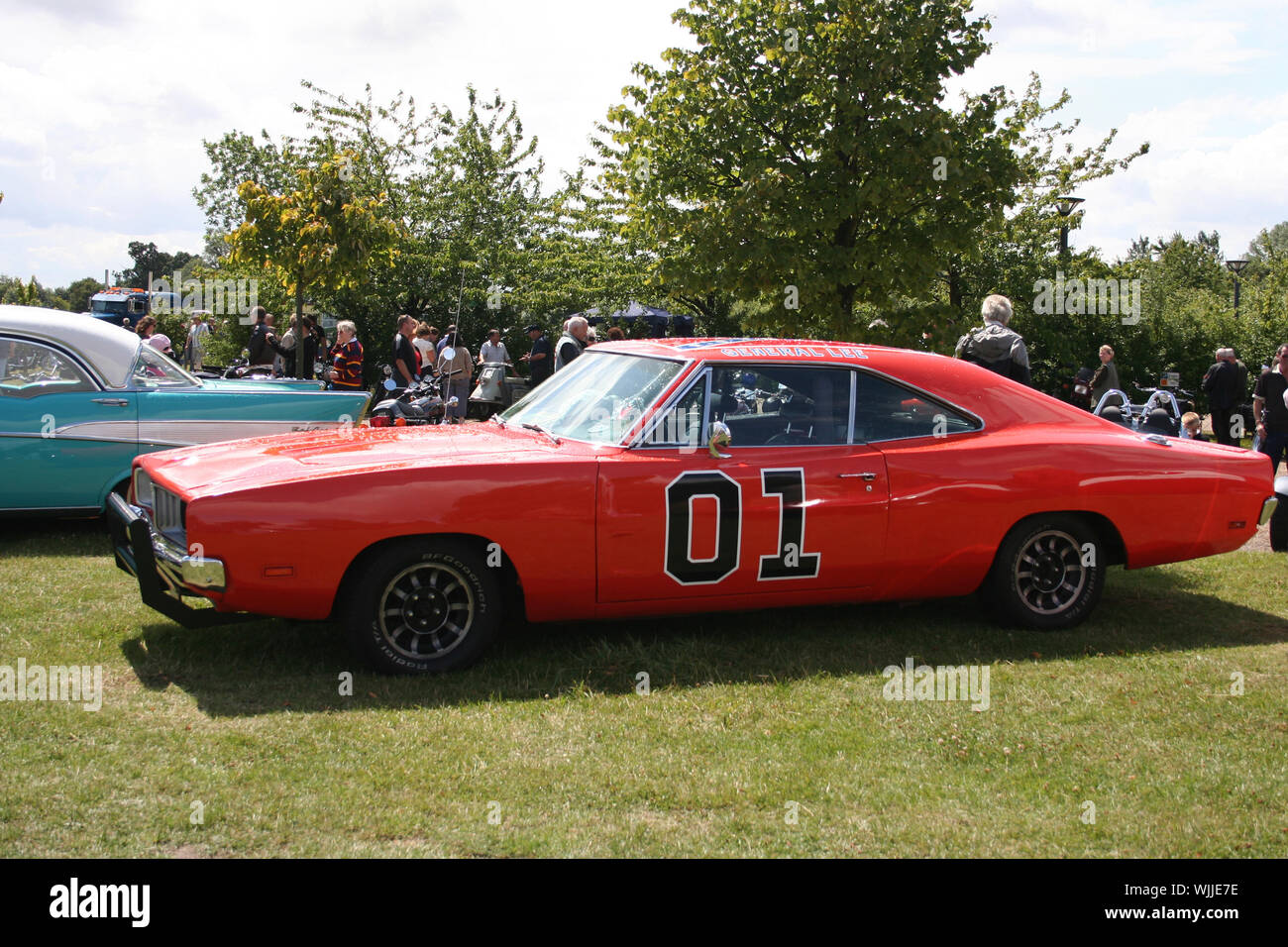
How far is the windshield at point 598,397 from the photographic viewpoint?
5.42m

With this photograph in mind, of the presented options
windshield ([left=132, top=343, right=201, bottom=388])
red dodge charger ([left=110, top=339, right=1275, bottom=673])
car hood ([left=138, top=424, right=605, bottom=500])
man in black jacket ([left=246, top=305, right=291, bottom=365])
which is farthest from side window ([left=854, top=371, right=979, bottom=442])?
man in black jacket ([left=246, top=305, right=291, bottom=365])

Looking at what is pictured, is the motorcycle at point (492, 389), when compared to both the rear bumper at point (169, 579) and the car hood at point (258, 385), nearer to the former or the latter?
the car hood at point (258, 385)

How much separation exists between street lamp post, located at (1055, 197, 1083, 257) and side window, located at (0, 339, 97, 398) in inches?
687

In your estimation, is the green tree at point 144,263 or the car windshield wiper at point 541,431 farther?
the green tree at point 144,263

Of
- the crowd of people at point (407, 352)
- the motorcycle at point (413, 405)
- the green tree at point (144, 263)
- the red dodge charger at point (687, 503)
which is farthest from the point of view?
the green tree at point (144, 263)

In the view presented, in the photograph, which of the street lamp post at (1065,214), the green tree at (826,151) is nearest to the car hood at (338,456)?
the green tree at (826,151)

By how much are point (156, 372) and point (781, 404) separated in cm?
476

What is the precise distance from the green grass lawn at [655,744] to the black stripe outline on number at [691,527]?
42 centimetres

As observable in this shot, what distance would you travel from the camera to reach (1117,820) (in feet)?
12.0

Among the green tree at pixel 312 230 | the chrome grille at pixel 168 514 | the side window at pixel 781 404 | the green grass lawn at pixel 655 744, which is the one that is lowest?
the green grass lawn at pixel 655 744

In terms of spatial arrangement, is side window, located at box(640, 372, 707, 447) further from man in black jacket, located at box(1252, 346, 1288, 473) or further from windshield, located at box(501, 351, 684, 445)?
man in black jacket, located at box(1252, 346, 1288, 473)

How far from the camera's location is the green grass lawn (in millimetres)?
3498

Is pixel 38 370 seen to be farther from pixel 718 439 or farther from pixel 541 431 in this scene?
pixel 718 439
